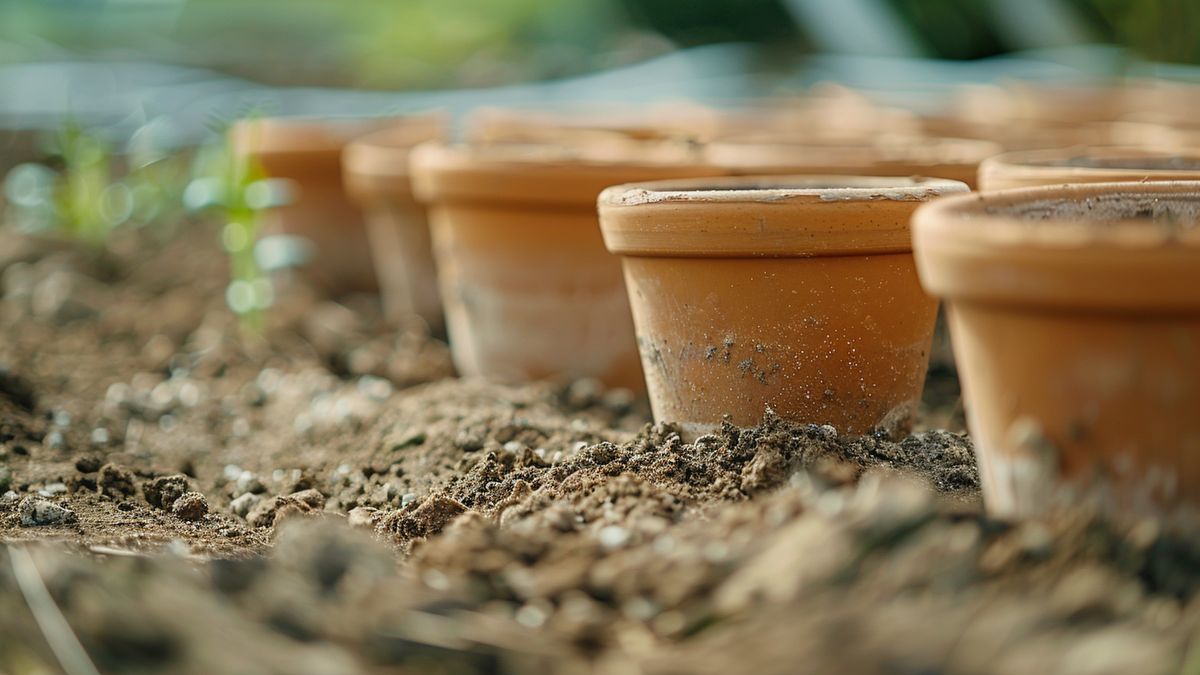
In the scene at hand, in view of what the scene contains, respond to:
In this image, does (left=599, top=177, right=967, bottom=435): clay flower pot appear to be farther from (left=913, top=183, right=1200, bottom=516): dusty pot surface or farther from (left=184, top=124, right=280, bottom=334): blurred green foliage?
(left=184, top=124, right=280, bottom=334): blurred green foliage

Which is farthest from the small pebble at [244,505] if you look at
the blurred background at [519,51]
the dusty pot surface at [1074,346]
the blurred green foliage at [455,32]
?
the blurred green foliage at [455,32]

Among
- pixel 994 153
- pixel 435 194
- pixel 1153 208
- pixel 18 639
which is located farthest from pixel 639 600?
pixel 994 153

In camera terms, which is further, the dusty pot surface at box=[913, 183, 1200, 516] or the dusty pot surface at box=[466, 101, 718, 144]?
the dusty pot surface at box=[466, 101, 718, 144]

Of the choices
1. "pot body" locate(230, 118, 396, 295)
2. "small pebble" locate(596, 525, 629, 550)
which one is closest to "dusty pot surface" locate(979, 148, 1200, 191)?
"small pebble" locate(596, 525, 629, 550)

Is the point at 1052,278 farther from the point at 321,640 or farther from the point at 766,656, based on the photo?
the point at 321,640

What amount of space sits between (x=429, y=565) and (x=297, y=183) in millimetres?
3628

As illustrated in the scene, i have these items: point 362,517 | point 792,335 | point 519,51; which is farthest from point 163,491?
point 519,51

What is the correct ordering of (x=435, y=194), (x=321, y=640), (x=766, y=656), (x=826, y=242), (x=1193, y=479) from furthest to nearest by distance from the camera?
(x=435, y=194) < (x=826, y=242) < (x=1193, y=479) < (x=321, y=640) < (x=766, y=656)

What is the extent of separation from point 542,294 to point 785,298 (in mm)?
1158

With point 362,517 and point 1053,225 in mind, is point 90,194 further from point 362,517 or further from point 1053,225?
point 1053,225

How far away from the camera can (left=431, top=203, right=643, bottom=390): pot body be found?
322 cm

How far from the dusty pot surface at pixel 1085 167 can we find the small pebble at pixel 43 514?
1.86 m

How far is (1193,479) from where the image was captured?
152 centimetres

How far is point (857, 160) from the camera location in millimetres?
3158
